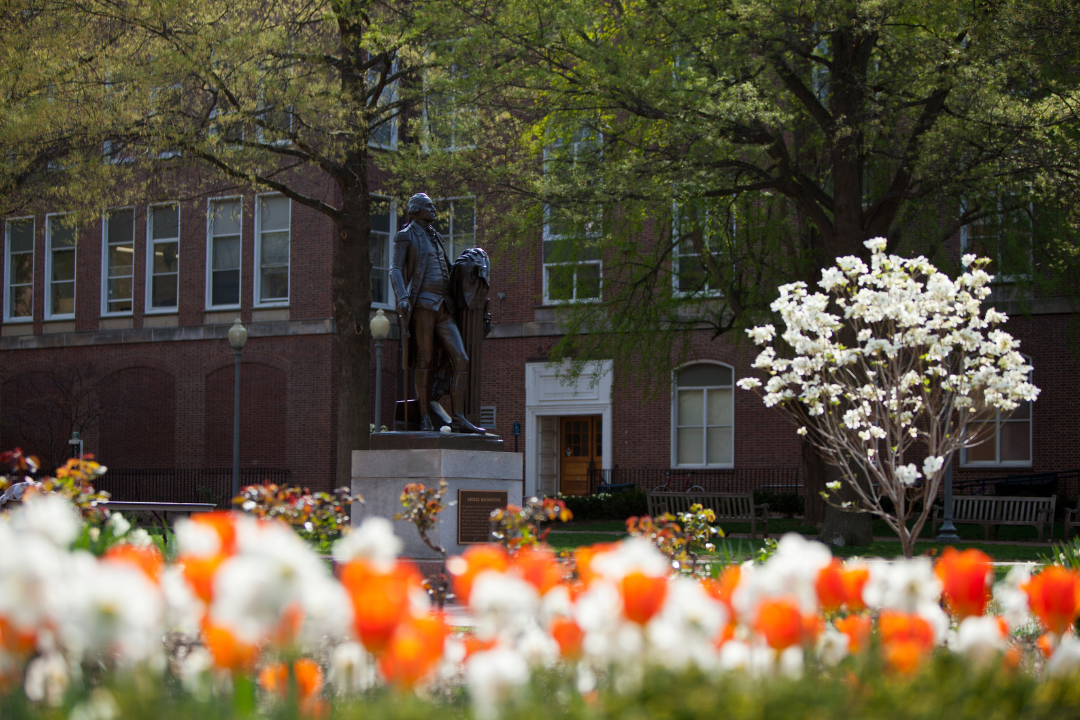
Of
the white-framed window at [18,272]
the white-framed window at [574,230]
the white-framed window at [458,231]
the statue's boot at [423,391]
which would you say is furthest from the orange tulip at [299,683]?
the white-framed window at [18,272]

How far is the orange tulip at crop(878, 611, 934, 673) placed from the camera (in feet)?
9.79

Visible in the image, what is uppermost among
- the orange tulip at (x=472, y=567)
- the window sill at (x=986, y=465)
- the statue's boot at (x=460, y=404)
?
the statue's boot at (x=460, y=404)

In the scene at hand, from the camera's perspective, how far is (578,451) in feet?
107

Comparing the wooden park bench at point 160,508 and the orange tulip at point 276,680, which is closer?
the orange tulip at point 276,680

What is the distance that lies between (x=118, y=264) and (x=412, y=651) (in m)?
33.7

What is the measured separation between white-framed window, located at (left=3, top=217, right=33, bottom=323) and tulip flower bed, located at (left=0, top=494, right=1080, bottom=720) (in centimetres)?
3434

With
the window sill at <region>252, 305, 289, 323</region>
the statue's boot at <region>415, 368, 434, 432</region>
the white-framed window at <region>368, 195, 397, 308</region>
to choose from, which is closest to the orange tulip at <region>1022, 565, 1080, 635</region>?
the statue's boot at <region>415, 368, 434, 432</region>

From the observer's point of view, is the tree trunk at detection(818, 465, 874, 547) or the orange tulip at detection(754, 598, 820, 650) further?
the tree trunk at detection(818, 465, 874, 547)

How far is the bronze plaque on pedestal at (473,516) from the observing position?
11352 millimetres

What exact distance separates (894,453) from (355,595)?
7.78 meters

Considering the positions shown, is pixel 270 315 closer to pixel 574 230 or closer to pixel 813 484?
pixel 574 230

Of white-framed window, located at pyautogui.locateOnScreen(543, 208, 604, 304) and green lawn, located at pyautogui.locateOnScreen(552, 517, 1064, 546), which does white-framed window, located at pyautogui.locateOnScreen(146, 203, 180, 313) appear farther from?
green lawn, located at pyautogui.locateOnScreen(552, 517, 1064, 546)

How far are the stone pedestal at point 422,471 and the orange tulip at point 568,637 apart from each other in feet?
26.9

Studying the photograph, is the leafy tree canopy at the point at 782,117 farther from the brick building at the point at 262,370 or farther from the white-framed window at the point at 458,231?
the brick building at the point at 262,370
